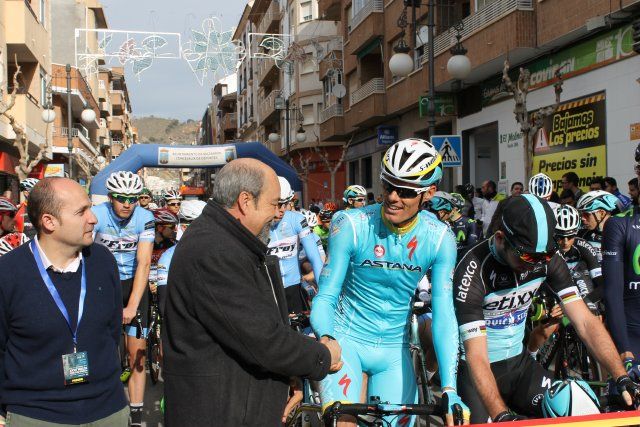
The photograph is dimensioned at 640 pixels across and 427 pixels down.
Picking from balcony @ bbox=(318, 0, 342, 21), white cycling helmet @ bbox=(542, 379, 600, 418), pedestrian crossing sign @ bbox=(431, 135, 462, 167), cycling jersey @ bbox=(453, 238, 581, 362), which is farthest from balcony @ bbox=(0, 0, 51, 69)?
white cycling helmet @ bbox=(542, 379, 600, 418)

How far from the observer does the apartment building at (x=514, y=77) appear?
14602 millimetres

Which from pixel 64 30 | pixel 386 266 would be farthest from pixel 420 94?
pixel 64 30

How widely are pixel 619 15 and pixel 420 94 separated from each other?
10.9 m

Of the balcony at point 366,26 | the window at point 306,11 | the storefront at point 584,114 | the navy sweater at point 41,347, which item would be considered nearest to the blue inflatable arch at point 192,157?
the balcony at point 366,26

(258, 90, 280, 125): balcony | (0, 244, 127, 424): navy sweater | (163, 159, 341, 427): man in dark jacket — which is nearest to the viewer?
(163, 159, 341, 427): man in dark jacket

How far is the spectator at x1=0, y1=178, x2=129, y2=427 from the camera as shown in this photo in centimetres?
319

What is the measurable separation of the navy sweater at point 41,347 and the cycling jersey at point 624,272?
3106 millimetres

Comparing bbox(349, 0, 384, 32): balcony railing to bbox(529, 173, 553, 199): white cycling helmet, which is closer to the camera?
bbox(529, 173, 553, 199): white cycling helmet

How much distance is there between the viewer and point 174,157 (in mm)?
25875

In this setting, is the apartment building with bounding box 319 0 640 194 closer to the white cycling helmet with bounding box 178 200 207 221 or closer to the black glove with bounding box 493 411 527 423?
the white cycling helmet with bounding box 178 200 207 221

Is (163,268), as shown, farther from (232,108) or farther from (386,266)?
(232,108)

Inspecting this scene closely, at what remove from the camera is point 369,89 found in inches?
1187

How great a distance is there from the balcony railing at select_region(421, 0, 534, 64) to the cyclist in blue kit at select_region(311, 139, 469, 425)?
578 inches

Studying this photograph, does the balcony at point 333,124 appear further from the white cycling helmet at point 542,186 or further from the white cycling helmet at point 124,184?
the white cycling helmet at point 124,184
